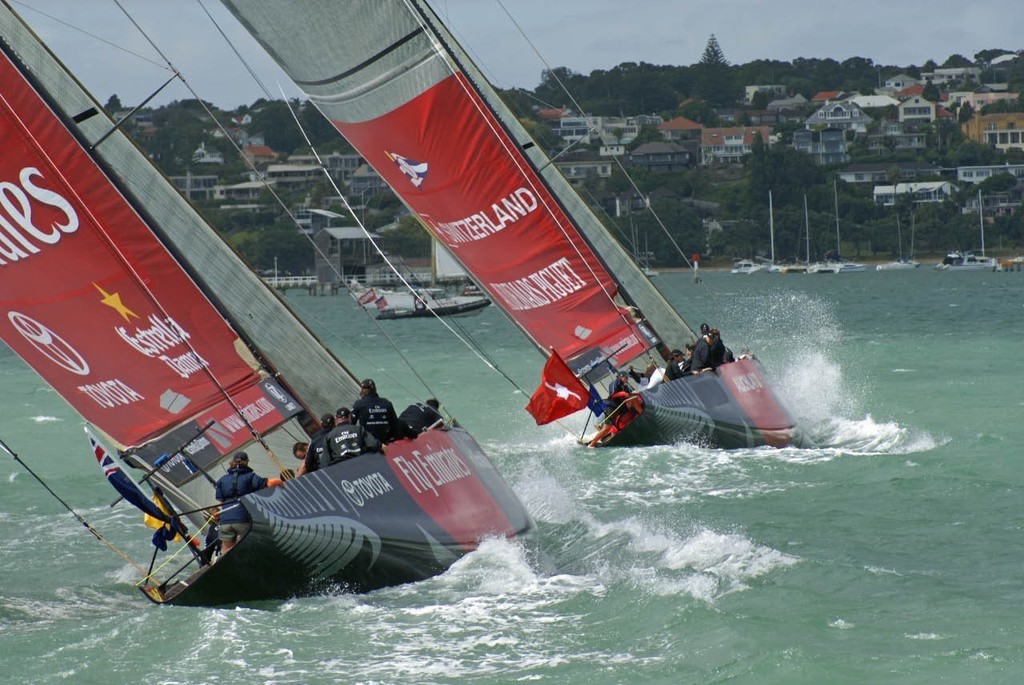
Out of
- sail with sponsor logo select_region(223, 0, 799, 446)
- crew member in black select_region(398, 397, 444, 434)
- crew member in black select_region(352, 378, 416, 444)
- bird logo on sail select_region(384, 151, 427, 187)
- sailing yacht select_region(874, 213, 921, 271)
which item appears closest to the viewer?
crew member in black select_region(352, 378, 416, 444)

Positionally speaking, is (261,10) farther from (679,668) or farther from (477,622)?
(679,668)

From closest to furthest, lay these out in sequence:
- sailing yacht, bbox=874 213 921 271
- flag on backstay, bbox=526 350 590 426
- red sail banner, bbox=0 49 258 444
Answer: red sail banner, bbox=0 49 258 444 < flag on backstay, bbox=526 350 590 426 < sailing yacht, bbox=874 213 921 271

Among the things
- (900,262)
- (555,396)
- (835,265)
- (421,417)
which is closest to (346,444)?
(421,417)

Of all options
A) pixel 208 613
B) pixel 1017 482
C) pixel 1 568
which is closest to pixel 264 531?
pixel 208 613

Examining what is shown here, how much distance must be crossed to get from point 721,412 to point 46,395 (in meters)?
17.3

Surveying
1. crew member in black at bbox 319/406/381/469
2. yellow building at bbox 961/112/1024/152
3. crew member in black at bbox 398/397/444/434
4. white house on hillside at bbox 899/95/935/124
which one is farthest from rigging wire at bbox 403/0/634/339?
white house on hillside at bbox 899/95/935/124

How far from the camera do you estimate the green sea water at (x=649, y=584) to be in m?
8.19

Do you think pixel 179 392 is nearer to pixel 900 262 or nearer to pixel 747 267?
pixel 747 267

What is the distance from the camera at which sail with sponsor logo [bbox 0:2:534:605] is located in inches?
378

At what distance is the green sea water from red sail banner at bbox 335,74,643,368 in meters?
1.30

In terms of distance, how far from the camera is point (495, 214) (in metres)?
16.9

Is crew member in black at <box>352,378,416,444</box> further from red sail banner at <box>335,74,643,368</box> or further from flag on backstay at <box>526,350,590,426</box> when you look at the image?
red sail banner at <box>335,74,643,368</box>

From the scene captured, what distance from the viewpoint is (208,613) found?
367 inches

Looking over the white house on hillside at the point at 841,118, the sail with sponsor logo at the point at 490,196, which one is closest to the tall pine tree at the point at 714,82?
the white house on hillside at the point at 841,118
